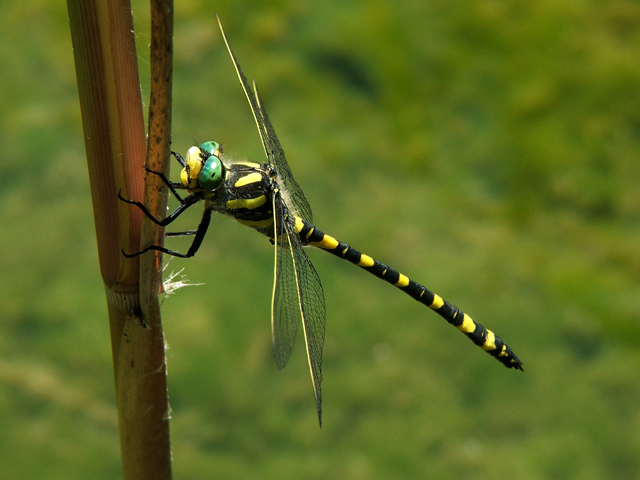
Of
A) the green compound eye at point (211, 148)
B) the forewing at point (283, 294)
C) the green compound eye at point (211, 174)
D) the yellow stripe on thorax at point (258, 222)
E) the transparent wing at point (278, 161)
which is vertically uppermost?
the transparent wing at point (278, 161)

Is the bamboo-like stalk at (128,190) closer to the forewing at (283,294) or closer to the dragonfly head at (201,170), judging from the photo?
the forewing at (283,294)

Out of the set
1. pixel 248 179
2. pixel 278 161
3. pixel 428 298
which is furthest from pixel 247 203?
pixel 428 298

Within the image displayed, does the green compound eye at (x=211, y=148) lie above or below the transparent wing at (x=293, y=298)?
above

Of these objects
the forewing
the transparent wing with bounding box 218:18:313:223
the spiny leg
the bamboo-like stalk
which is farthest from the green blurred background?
the bamboo-like stalk

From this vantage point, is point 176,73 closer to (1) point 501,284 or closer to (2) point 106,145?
(1) point 501,284

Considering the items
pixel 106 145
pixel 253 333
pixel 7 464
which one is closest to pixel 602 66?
pixel 253 333

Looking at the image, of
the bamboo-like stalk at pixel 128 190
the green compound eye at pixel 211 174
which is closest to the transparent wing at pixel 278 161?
the green compound eye at pixel 211 174
